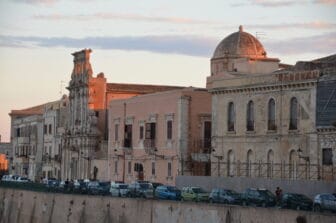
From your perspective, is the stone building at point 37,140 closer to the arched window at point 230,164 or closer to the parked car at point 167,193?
the arched window at point 230,164

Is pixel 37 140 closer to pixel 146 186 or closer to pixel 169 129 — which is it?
pixel 169 129

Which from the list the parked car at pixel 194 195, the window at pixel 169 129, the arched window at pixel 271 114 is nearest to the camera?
the parked car at pixel 194 195

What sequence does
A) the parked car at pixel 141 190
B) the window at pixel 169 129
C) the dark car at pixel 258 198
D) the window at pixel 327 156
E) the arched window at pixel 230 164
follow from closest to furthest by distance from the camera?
the dark car at pixel 258 198 < the window at pixel 327 156 < the parked car at pixel 141 190 < the arched window at pixel 230 164 < the window at pixel 169 129

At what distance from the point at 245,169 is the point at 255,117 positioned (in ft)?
11.0

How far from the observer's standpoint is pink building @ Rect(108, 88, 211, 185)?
7006 centimetres

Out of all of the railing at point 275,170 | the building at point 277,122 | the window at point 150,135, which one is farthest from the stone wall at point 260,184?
the window at point 150,135

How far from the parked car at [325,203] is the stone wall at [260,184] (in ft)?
20.4

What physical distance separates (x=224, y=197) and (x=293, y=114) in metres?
9.33

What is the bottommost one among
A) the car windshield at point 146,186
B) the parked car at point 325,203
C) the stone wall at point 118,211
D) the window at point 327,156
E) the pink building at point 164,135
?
the stone wall at point 118,211

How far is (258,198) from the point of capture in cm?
4875

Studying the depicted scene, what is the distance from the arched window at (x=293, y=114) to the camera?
58.0 meters

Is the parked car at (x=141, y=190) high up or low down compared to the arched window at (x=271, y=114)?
down

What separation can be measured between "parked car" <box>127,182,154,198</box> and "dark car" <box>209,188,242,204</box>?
5.54 m

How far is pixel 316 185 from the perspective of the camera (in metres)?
52.5
